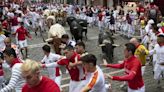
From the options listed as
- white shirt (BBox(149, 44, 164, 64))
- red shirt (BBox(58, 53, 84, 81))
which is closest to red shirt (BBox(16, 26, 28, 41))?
white shirt (BBox(149, 44, 164, 64))

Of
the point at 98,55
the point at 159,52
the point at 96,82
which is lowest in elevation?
the point at 98,55

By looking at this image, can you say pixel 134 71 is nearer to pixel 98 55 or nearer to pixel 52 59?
pixel 52 59

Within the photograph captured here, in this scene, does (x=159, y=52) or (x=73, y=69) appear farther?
(x=159, y=52)

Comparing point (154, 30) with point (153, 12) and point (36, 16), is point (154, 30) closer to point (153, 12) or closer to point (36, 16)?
point (153, 12)

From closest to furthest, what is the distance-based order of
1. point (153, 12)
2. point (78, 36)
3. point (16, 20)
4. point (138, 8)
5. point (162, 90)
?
point (162, 90)
point (78, 36)
point (16, 20)
point (153, 12)
point (138, 8)

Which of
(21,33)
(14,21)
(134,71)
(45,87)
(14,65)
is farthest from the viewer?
(14,21)

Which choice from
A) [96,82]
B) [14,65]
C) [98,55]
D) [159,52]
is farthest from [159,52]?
[98,55]

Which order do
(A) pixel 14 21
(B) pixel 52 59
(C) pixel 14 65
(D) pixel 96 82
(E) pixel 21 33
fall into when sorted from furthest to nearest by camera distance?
(A) pixel 14 21 < (E) pixel 21 33 < (B) pixel 52 59 < (C) pixel 14 65 < (D) pixel 96 82

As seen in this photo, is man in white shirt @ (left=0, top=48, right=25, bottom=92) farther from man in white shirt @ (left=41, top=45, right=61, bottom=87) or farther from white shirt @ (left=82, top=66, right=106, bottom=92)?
man in white shirt @ (left=41, top=45, right=61, bottom=87)

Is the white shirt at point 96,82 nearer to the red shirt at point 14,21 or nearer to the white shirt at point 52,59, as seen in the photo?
the white shirt at point 52,59

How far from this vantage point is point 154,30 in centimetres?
1408

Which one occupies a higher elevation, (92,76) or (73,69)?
(92,76)

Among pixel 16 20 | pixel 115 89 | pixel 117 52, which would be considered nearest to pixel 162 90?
pixel 115 89

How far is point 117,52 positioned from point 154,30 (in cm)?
494
